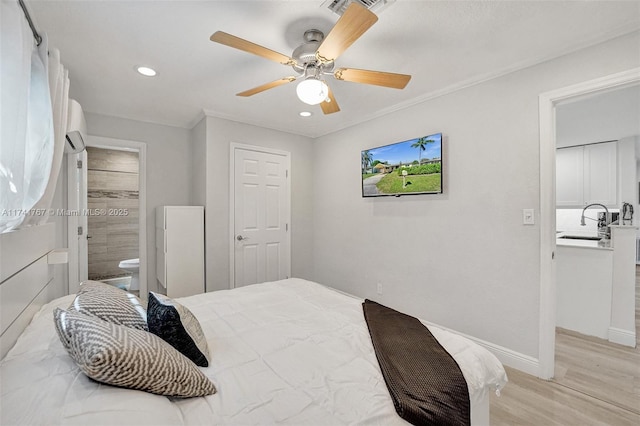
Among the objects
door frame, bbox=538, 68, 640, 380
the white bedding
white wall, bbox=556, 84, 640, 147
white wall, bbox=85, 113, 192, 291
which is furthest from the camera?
white wall, bbox=85, 113, 192, 291

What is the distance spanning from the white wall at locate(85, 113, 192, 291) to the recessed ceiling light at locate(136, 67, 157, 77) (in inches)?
49.0

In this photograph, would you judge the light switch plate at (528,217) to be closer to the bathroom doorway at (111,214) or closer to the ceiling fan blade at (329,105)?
the ceiling fan blade at (329,105)

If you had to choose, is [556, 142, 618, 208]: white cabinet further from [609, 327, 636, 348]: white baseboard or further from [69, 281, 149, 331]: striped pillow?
[69, 281, 149, 331]: striped pillow

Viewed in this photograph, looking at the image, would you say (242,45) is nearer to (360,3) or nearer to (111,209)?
(360,3)

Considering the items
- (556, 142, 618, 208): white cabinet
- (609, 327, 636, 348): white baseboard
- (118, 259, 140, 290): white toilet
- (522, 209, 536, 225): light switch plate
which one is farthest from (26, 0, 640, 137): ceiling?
(556, 142, 618, 208): white cabinet

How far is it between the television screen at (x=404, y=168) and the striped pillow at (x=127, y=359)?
248 centimetres

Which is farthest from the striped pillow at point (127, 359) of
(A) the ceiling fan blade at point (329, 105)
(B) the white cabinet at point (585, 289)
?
(B) the white cabinet at point (585, 289)

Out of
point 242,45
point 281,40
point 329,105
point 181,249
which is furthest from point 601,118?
point 181,249

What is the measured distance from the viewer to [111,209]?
4801 millimetres

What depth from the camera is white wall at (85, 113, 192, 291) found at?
3295 mm

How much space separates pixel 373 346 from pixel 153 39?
92.8 inches

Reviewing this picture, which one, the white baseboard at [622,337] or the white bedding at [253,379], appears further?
the white baseboard at [622,337]

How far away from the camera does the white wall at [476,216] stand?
2.16 m

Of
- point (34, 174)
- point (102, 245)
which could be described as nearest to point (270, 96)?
point (34, 174)
